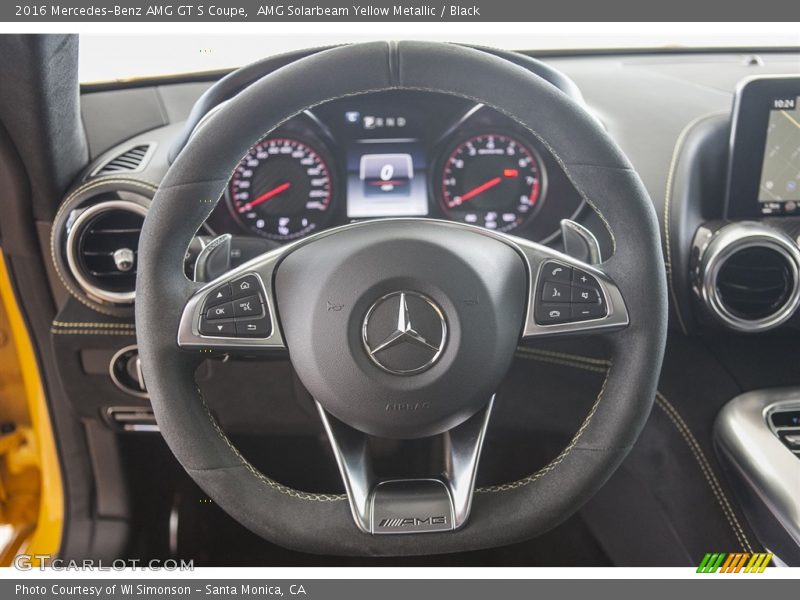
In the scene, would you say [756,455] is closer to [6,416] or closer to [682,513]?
[682,513]

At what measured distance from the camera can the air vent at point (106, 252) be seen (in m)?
1.14

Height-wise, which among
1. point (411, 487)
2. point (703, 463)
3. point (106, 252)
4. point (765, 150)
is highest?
point (765, 150)

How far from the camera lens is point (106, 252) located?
116cm

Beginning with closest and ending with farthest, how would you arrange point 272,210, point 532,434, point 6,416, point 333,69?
1. point 333,69
2. point 272,210
3. point 532,434
4. point 6,416

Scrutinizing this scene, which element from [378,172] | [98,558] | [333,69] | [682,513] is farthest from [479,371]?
[98,558]

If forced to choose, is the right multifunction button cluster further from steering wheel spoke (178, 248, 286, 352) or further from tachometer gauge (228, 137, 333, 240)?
tachometer gauge (228, 137, 333, 240)

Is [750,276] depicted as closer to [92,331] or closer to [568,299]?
[568,299]

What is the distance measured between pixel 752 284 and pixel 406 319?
655mm

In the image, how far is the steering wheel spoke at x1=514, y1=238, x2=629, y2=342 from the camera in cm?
81

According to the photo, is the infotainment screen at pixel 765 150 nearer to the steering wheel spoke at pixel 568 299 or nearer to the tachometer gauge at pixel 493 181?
the tachometer gauge at pixel 493 181

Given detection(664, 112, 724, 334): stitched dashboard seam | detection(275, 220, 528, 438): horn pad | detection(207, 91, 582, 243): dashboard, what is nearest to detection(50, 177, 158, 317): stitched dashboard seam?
detection(207, 91, 582, 243): dashboard

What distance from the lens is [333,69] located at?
2.50 feet

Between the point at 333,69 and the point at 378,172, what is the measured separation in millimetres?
467

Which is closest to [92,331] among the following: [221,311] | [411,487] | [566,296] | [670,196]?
[221,311]
